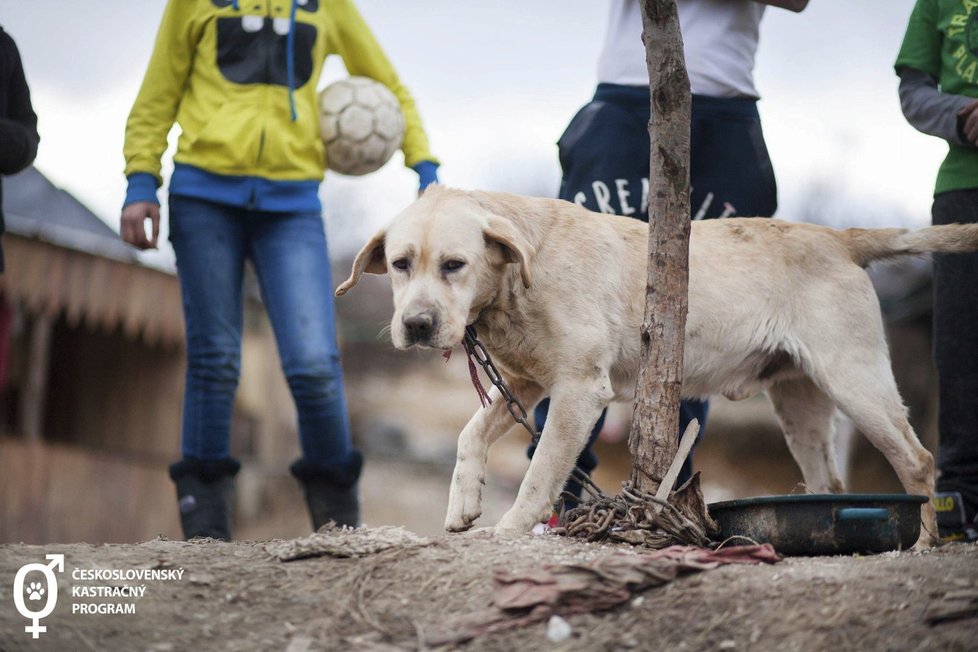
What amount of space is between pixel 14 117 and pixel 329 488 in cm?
213

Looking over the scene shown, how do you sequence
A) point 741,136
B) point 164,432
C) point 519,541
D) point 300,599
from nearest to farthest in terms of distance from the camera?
1. point 300,599
2. point 519,541
3. point 741,136
4. point 164,432

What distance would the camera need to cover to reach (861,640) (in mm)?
2613

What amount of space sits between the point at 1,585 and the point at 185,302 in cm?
183

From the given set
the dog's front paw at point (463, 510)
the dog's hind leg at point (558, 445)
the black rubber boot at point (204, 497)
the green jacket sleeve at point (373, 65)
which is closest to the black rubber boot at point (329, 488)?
the black rubber boot at point (204, 497)

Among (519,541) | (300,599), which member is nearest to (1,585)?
(300,599)

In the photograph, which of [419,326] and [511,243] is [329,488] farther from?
[511,243]

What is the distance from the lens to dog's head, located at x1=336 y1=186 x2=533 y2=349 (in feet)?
12.7

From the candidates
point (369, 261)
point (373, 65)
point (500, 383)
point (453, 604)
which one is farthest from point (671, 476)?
point (373, 65)

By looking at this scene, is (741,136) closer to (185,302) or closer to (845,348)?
(845,348)

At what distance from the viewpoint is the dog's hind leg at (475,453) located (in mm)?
4086

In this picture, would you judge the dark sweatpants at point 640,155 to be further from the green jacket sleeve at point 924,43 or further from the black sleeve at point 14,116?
the black sleeve at point 14,116

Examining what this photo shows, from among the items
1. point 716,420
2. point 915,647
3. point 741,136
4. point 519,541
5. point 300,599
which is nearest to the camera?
point 915,647

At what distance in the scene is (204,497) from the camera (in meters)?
4.62

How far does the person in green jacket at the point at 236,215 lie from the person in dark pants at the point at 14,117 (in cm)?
41
